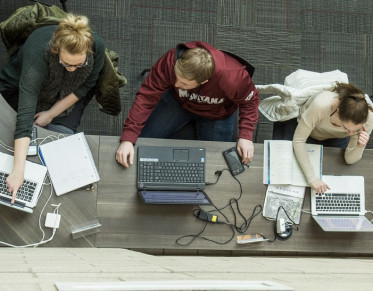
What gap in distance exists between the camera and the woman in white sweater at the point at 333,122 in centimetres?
208

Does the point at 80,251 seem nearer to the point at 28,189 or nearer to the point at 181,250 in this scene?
the point at 28,189

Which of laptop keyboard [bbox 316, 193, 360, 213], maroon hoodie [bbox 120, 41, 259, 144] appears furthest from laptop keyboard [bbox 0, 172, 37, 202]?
laptop keyboard [bbox 316, 193, 360, 213]

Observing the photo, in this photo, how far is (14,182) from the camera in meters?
1.92

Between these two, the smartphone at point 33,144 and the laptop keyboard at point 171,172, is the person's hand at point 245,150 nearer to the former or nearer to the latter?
the laptop keyboard at point 171,172

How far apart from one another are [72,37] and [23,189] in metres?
0.66

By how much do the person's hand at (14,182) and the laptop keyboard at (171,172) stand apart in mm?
504

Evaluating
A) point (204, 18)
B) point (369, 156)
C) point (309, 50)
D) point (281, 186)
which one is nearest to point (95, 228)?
point (281, 186)

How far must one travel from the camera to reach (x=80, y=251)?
1.92 meters

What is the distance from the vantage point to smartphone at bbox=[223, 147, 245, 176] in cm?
220

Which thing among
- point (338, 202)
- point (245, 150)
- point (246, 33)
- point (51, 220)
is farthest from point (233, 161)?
point (246, 33)

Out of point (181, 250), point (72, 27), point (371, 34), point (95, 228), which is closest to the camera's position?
point (72, 27)

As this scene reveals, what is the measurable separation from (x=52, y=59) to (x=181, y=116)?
2.35ft

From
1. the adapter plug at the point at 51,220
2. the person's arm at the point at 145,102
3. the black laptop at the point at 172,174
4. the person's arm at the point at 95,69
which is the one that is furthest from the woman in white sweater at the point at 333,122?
the adapter plug at the point at 51,220

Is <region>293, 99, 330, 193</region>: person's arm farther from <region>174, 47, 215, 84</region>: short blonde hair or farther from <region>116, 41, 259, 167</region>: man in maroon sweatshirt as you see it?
<region>174, 47, 215, 84</region>: short blonde hair
